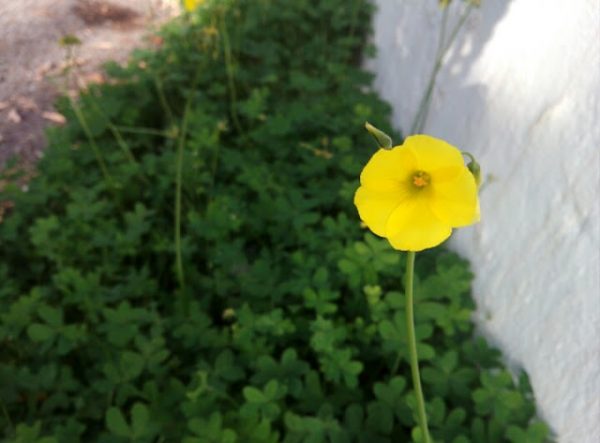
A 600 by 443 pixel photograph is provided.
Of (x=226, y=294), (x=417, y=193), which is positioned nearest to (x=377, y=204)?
(x=417, y=193)

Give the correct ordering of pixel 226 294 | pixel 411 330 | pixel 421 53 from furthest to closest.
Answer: pixel 421 53 < pixel 226 294 < pixel 411 330

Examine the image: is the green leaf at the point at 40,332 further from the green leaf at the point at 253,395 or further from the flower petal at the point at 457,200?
the flower petal at the point at 457,200

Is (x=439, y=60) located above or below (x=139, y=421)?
above

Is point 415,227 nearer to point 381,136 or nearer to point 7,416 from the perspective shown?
point 381,136

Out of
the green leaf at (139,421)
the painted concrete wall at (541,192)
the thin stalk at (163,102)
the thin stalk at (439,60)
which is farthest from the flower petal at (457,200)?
the thin stalk at (163,102)

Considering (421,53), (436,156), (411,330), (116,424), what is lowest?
(116,424)

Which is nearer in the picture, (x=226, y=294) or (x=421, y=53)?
(x=226, y=294)

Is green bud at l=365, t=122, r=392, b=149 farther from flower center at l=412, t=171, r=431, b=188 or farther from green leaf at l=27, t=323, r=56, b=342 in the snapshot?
green leaf at l=27, t=323, r=56, b=342
